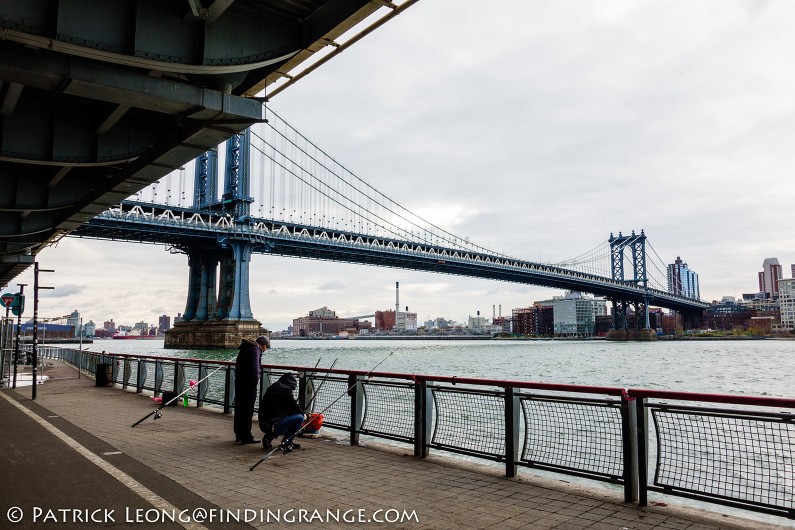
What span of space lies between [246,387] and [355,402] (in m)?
1.57

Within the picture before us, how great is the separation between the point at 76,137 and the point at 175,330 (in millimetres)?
74365

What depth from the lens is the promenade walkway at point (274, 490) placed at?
4988 millimetres

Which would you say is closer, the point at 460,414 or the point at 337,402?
the point at 460,414

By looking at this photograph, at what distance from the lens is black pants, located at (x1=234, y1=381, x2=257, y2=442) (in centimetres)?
849

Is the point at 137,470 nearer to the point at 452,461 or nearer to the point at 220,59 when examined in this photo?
the point at 452,461

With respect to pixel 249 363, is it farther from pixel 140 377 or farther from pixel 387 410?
pixel 140 377

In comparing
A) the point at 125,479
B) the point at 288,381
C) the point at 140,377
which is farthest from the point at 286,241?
the point at 125,479

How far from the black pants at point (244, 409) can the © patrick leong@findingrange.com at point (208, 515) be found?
10.6ft

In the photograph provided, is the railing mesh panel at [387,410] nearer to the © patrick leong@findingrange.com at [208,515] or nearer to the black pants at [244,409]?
the black pants at [244,409]

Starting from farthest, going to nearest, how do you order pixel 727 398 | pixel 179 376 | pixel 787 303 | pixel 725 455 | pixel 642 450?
pixel 787 303 < pixel 179 376 < pixel 642 450 < pixel 725 455 < pixel 727 398

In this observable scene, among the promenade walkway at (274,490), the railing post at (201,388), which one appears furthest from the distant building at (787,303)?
the promenade walkway at (274,490)

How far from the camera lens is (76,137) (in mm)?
10797

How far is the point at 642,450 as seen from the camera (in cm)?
559

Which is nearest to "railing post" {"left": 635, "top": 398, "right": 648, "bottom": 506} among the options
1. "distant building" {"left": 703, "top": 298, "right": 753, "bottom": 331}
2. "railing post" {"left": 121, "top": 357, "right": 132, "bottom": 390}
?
"railing post" {"left": 121, "top": 357, "right": 132, "bottom": 390}
